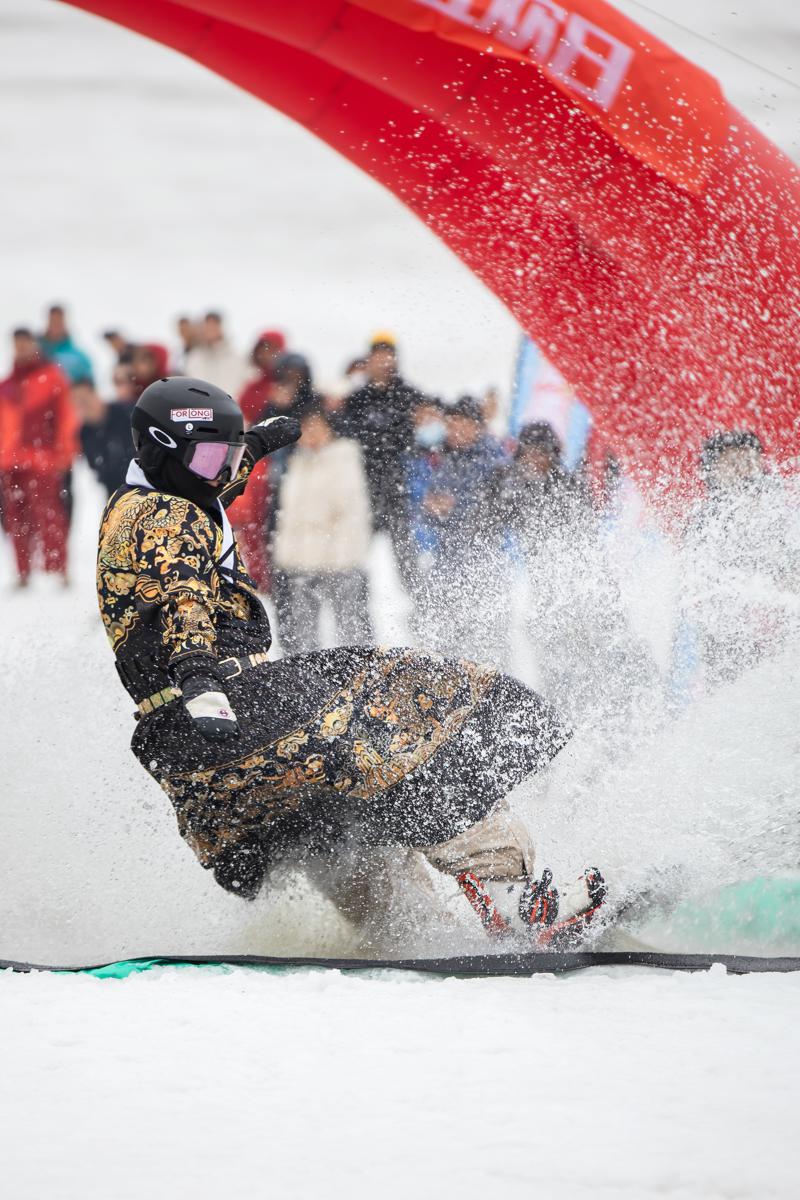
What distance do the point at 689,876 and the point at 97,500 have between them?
10353mm

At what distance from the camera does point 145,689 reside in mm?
3432

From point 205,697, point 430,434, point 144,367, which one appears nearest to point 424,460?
point 430,434

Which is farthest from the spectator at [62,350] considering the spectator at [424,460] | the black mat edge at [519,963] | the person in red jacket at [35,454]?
the black mat edge at [519,963]

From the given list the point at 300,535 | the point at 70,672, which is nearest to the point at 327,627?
the point at 300,535

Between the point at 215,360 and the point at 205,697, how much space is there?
592cm

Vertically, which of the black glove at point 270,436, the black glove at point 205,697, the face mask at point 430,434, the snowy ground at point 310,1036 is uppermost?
the face mask at point 430,434

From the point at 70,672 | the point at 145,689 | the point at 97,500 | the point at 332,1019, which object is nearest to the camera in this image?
the point at 332,1019

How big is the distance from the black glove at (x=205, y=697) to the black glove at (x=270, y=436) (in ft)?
3.42

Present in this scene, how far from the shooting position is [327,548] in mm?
6594

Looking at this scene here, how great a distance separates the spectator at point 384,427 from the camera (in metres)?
6.47

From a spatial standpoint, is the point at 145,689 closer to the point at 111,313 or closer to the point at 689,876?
the point at 689,876

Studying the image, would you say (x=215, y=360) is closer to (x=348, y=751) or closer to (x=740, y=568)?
(x=740, y=568)

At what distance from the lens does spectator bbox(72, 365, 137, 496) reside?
27.0ft

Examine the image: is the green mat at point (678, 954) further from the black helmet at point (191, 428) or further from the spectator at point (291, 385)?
the spectator at point (291, 385)
